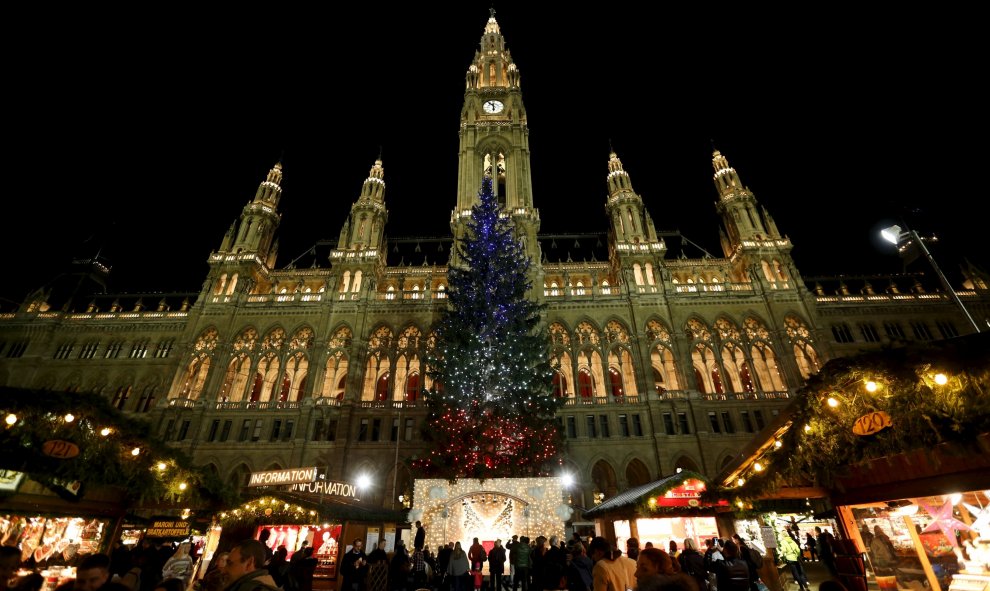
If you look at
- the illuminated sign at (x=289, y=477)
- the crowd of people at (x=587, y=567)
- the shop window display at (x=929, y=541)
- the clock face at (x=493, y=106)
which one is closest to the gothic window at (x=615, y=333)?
the crowd of people at (x=587, y=567)

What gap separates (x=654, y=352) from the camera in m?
36.6

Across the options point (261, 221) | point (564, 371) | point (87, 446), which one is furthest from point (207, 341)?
point (87, 446)

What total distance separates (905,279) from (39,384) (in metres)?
75.8

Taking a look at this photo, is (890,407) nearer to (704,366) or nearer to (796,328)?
(704,366)

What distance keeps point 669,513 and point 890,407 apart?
8.80 meters

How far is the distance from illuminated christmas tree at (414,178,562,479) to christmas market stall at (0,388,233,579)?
11085 millimetres

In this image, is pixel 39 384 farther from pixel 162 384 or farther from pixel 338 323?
pixel 338 323

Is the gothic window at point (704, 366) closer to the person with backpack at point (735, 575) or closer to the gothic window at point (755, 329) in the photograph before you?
the gothic window at point (755, 329)

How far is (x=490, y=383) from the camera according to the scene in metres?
21.1

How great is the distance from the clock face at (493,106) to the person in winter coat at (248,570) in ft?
163

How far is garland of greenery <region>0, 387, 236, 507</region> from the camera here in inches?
290

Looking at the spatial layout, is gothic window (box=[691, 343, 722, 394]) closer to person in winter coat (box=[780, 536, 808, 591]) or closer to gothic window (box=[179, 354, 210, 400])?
person in winter coat (box=[780, 536, 808, 591])

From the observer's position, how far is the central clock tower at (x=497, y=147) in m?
39.1

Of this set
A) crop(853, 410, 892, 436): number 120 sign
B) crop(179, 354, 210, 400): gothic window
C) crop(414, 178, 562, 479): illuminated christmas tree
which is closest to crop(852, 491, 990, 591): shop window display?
crop(853, 410, 892, 436): number 120 sign
